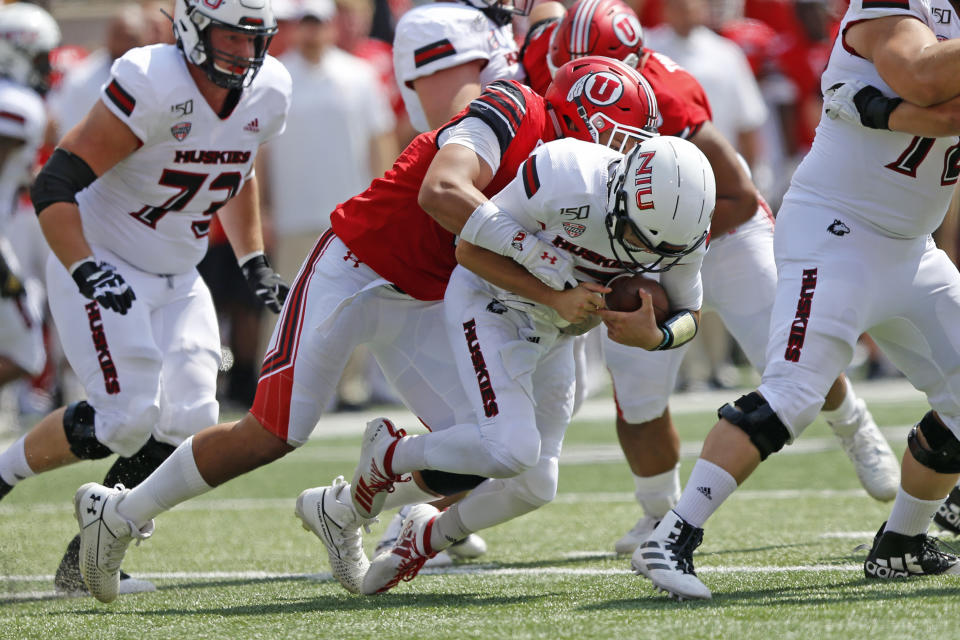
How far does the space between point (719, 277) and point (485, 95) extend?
141cm

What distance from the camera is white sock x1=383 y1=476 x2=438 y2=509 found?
4305 millimetres

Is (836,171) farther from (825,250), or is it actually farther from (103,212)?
(103,212)

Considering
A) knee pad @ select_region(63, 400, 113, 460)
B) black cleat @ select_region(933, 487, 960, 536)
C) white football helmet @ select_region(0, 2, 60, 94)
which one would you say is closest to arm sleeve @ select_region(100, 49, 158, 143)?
knee pad @ select_region(63, 400, 113, 460)

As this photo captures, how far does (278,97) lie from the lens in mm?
4797

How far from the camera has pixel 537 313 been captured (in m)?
3.83

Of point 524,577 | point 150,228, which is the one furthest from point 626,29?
point 524,577

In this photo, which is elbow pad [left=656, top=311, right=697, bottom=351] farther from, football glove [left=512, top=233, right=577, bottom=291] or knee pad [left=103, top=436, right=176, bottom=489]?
knee pad [left=103, top=436, right=176, bottom=489]

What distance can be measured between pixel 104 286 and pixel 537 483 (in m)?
1.42

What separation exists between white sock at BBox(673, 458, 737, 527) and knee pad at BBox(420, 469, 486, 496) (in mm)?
755

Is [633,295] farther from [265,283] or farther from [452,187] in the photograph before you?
[265,283]

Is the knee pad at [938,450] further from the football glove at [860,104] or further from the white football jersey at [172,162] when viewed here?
the white football jersey at [172,162]

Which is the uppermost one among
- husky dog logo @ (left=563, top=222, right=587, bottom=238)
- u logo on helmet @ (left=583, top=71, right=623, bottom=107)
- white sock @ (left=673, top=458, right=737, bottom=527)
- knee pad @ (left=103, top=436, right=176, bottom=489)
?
u logo on helmet @ (left=583, top=71, right=623, bottom=107)

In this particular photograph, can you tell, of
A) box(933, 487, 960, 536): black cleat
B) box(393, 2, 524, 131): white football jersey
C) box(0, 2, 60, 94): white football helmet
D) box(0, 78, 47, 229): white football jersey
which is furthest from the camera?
box(0, 2, 60, 94): white football helmet

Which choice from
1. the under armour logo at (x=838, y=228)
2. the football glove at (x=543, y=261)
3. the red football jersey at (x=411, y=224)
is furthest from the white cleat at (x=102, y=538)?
the under armour logo at (x=838, y=228)
